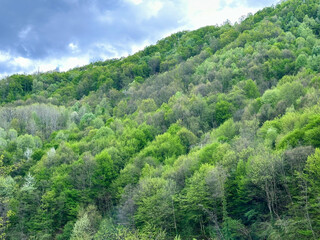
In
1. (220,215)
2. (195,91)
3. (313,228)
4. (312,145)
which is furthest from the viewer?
(195,91)

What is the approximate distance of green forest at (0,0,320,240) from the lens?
36628 mm

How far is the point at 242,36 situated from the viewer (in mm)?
120062

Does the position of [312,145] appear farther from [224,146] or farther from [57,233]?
[57,233]

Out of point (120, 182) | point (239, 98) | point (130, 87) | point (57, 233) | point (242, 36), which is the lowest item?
point (57, 233)

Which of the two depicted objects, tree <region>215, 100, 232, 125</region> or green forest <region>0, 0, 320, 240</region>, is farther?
tree <region>215, 100, 232, 125</region>

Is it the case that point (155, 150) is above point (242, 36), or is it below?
below

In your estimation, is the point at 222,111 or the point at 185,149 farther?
the point at 222,111

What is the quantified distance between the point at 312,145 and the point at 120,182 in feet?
114

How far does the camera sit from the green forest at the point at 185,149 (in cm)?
3663

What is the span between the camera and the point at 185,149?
68688 mm

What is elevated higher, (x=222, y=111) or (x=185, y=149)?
(x=222, y=111)

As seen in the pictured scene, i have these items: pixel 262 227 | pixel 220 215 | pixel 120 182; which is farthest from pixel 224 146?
pixel 120 182

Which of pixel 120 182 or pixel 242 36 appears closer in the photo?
pixel 120 182

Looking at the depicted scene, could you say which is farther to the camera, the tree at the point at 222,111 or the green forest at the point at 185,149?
the tree at the point at 222,111
